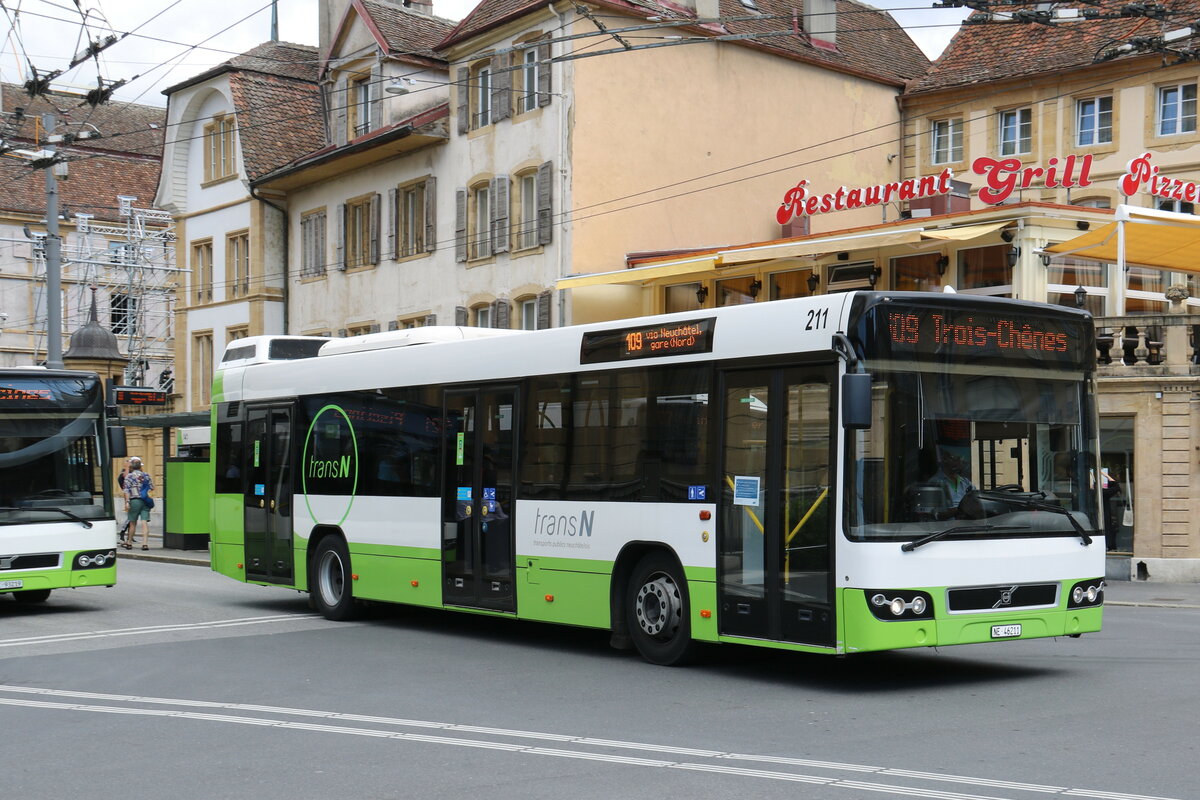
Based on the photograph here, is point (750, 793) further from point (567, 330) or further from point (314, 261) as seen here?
point (314, 261)

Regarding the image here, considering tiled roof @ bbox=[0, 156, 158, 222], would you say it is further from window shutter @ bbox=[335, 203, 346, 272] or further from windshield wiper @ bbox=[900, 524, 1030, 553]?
windshield wiper @ bbox=[900, 524, 1030, 553]

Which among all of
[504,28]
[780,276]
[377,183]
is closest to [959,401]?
[780,276]

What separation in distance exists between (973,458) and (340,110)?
107ft

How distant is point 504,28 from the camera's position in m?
34.5

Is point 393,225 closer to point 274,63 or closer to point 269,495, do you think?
point 274,63

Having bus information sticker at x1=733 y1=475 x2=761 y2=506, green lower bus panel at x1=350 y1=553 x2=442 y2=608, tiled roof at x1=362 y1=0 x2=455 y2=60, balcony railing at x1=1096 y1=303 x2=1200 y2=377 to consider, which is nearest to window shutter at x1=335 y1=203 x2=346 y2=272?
tiled roof at x1=362 y1=0 x2=455 y2=60

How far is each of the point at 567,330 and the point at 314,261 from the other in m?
29.9

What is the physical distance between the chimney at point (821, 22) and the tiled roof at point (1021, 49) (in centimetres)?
253

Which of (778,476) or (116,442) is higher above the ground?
(116,442)

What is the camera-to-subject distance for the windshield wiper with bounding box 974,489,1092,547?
37.7 ft

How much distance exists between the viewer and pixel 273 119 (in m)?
44.3

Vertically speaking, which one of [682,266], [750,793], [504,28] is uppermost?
[504,28]

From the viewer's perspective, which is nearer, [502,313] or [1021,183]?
[1021,183]

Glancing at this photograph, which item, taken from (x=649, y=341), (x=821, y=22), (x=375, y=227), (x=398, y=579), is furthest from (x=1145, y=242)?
(x=375, y=227)
